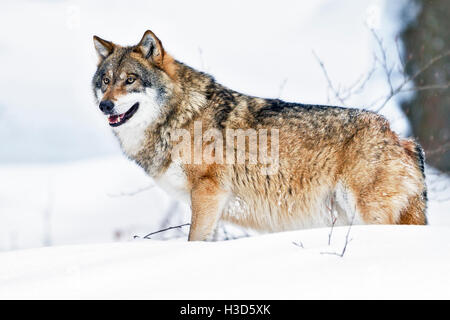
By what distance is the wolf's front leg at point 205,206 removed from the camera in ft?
15.0

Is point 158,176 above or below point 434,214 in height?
above

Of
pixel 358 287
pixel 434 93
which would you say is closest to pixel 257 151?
pixel 358 287

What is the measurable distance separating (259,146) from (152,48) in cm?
138

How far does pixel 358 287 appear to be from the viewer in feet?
8.50

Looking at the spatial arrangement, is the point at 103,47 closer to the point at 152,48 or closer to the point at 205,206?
the point at 152,48

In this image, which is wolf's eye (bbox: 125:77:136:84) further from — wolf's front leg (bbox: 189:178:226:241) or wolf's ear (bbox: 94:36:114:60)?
wolf's front leg (bbox: 189:178:226:241)

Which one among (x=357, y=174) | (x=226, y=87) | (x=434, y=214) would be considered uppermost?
(x=226, y=87)

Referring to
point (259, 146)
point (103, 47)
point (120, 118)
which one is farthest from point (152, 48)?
point (259, 146)

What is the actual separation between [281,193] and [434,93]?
250 inches

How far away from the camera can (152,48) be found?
16.3 feet

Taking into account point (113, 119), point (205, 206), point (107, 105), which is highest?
point (107, 105)

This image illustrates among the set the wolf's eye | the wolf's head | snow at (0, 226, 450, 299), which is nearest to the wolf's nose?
the wolf's head

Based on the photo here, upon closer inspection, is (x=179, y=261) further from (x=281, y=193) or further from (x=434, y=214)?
(x=434, y=214)
